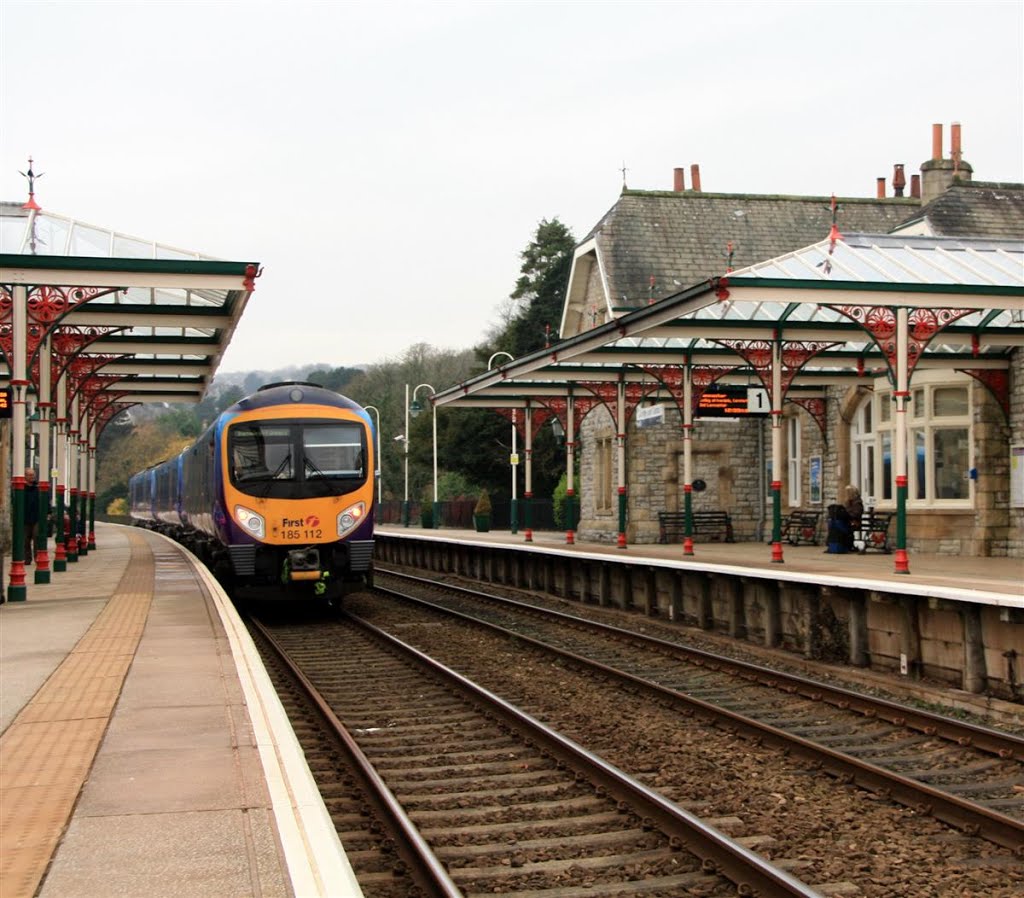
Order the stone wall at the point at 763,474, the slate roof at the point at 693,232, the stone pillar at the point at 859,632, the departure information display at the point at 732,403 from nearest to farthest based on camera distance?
the stone pillar at the point at 859,632 < the stone wall at the point at 763,474 < the departure information display at the point at 732,403 < the slate roof at the point at 693,232

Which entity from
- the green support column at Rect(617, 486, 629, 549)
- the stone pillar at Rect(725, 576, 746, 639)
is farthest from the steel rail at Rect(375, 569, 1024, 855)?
the green support column at Rect(617, 486, 629, 549)

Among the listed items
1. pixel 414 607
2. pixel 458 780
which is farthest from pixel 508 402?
pixel 458 780

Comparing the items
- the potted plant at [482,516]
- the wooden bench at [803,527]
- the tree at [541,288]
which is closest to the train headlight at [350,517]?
the wooden bench at [803,527]

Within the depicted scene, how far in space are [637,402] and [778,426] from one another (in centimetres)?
883

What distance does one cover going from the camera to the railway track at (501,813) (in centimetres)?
597

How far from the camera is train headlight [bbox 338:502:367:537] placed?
17.9 meters

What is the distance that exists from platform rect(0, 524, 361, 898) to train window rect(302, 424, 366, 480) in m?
4.83

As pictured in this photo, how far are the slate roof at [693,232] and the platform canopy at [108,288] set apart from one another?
1249cm

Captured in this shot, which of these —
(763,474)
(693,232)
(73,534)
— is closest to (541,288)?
(693,232)

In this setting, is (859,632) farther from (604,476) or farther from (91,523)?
(91,523)

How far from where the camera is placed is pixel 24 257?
17516mm

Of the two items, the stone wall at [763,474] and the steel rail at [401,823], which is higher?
the stone wall at [763,474]

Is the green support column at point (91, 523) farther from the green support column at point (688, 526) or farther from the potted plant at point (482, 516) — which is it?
the green support column at point (688, 526)

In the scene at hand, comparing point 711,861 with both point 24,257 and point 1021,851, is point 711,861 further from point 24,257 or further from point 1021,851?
point 24,257
